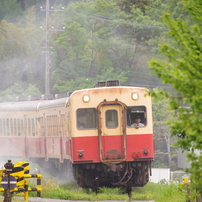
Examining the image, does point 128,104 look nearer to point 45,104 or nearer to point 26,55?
point 45,104

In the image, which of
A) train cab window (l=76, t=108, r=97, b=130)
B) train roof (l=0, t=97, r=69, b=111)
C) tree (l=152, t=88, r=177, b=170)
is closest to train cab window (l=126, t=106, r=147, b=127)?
train cab window (l=76, t=108, r=97, b=130)

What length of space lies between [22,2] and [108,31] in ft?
112

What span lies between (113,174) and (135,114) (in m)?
1.70

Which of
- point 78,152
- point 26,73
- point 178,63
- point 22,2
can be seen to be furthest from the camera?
point 22,2

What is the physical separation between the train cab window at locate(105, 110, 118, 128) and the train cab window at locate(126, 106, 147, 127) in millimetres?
321

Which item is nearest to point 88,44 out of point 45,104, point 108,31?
point 108,31

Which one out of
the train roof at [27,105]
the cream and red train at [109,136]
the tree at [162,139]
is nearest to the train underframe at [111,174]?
the cream and red train at [109,136]

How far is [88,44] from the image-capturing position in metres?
51.9

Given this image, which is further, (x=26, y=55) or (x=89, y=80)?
(x=26, y=55)

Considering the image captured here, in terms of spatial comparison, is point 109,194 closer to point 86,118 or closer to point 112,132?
point 112,132

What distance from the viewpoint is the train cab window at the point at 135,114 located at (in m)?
17.5

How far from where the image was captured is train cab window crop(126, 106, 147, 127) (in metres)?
17.5

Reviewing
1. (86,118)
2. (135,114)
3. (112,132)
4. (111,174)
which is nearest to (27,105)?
(111,174)

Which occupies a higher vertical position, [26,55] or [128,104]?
[26,55]
